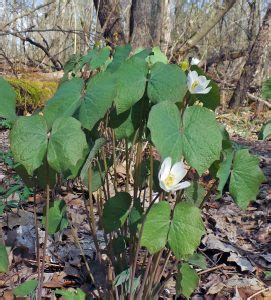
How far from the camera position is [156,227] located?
3.13 ft

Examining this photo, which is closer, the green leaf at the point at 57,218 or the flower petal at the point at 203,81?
the flower petal at the point at 203,81

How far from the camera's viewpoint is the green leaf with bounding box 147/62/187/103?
987 millimetres

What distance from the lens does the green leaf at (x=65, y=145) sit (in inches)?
35.1

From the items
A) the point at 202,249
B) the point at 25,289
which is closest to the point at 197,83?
the point at 25,289

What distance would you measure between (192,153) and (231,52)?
8310 millimetres

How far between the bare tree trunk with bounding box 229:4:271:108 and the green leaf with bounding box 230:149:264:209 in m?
6.23

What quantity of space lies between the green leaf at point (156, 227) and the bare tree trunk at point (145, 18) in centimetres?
375

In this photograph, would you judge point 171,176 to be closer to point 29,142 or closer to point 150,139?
point 150,139

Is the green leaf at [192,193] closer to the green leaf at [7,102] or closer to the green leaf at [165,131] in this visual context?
the green leaf at [165,131]

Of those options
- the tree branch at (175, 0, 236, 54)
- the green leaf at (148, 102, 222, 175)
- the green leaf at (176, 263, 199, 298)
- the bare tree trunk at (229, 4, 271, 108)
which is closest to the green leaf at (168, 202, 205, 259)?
the green leaf at (148, 102, 222, 175)

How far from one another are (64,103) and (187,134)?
30cm

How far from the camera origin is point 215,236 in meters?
2.10

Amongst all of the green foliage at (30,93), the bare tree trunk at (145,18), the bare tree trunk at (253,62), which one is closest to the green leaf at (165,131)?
the green foliage at (30,93)

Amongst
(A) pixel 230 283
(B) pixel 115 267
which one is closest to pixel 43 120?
(B) pixel 115 267
